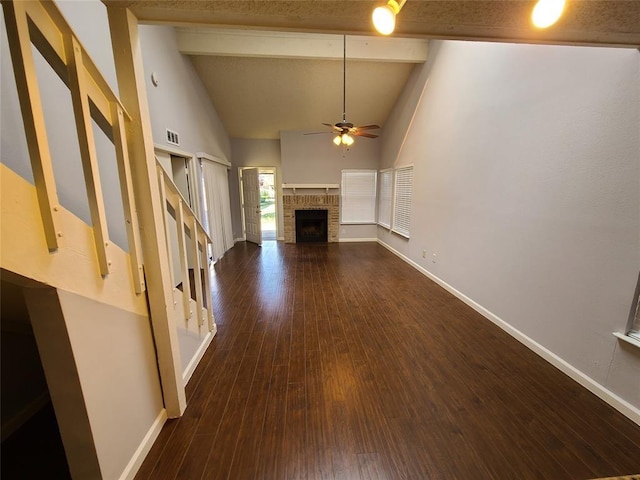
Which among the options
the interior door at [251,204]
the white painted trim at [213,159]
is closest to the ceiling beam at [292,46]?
the white painted trim at [213,159]

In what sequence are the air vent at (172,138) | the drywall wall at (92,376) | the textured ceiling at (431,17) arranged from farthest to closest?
the air vent at (172,138) → the textured ceiling at (431,17) → the drywall wall at (92,376)

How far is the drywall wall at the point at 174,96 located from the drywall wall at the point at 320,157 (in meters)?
1.89

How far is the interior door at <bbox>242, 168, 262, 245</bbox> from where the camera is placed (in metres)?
6.70

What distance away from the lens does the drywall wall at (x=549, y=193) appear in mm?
1797

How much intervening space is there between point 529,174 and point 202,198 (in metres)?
5.09

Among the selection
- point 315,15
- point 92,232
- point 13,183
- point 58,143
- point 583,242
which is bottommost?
point 583,242

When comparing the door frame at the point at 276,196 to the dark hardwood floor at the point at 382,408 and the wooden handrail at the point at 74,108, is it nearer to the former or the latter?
the dark hardwood floor at the point at 382,408

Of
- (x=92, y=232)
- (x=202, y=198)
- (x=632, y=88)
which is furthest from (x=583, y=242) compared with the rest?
(x=202, y=198)

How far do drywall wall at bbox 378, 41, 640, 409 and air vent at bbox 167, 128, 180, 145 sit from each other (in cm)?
417

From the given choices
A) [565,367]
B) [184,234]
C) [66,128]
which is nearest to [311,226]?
[184,234]

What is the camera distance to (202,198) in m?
5.14

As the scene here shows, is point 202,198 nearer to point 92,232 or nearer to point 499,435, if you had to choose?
point 92,232

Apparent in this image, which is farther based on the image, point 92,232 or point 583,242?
point 583,242

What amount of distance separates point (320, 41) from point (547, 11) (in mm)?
4345
